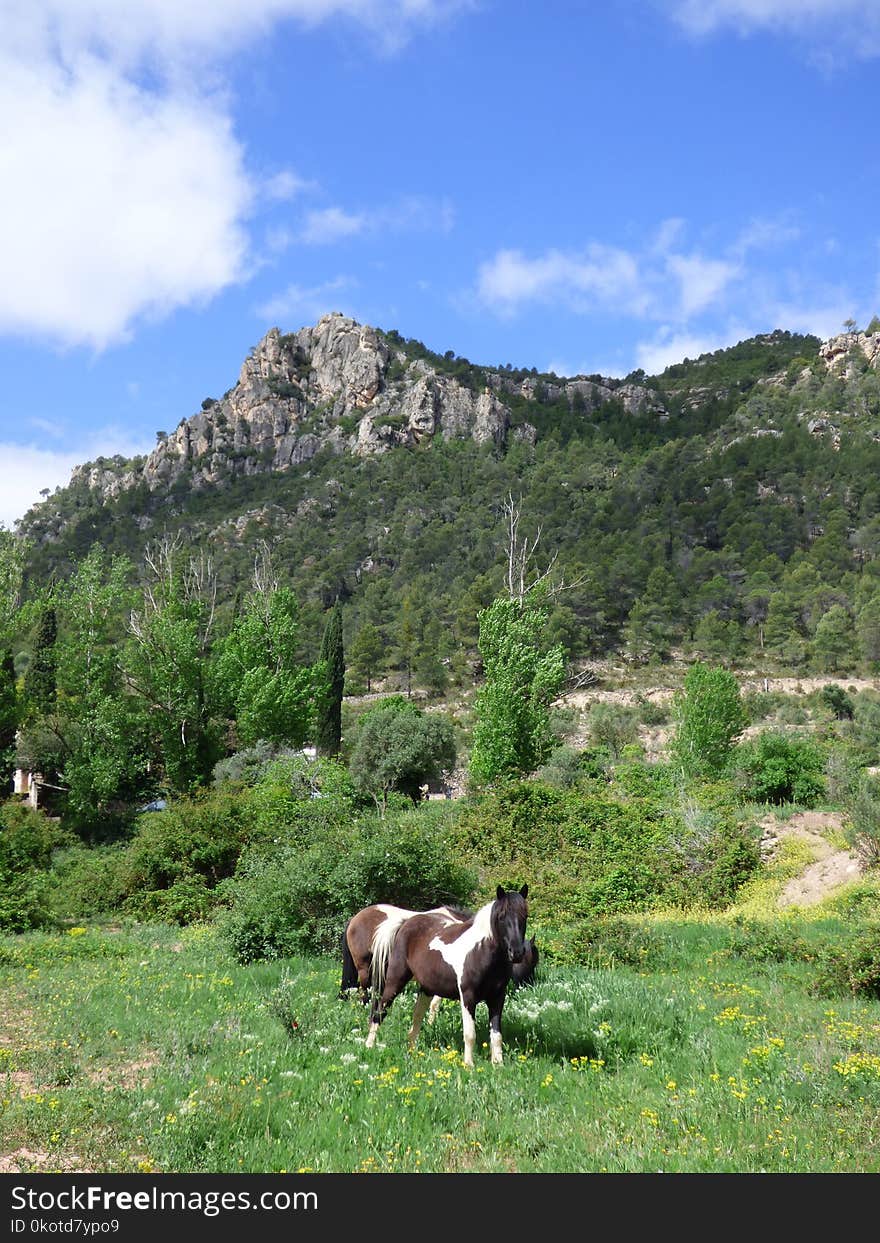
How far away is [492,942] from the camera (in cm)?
610

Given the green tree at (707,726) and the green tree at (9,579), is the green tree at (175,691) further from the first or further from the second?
the green tree at (707,726)

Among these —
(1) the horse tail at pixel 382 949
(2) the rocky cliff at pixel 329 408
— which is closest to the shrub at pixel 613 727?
(1) the horse tail at pixel 382 949

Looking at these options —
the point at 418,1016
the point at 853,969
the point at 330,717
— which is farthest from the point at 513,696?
the point at 418,1016

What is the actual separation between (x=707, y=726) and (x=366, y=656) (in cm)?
4365

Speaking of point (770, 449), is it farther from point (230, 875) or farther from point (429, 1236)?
point (429, 1236)

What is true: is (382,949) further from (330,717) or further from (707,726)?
(330,717)

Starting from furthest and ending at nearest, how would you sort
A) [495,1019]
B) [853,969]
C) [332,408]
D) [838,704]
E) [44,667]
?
[332,408] < [838,704] < [44,667] < [853,969] < [495,1019]

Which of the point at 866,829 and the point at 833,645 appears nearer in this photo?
the point at 866,829

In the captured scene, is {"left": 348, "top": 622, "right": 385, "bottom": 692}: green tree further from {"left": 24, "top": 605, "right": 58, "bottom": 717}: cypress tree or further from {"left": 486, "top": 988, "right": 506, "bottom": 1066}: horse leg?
{"left": 486, "top": 988, "right": 506, "bottom": 1066}: horse leg

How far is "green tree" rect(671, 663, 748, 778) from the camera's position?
2902 centimetres

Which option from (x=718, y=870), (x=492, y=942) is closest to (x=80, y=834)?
(x=718, y=870)

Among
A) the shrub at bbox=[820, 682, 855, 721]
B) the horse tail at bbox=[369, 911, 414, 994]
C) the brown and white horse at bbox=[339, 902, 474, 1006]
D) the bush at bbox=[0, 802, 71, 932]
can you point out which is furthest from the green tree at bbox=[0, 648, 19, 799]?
the shrub at bbox=[820, 682, 855, 721]

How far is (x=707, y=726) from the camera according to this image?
29.7 meters

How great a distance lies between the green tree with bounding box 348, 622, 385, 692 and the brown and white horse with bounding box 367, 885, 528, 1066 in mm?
62839
